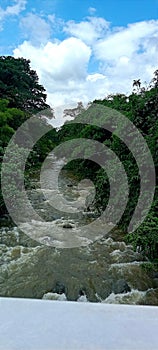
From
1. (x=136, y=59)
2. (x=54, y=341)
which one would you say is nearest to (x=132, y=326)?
(x=54, y=341)

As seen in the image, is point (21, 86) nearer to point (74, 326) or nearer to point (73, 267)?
point (73, 267)

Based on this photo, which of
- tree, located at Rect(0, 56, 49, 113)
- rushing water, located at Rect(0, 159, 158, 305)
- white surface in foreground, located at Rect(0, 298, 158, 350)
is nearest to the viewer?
white surface in foreground, located at Rect(0, 298, 158, 350)

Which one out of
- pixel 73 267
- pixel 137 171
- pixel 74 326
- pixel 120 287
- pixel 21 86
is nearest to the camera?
pixel 74 326

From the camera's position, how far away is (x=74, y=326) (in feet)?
1.67

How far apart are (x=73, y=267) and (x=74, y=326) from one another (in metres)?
2.75

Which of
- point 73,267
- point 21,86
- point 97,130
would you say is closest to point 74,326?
point 73,267

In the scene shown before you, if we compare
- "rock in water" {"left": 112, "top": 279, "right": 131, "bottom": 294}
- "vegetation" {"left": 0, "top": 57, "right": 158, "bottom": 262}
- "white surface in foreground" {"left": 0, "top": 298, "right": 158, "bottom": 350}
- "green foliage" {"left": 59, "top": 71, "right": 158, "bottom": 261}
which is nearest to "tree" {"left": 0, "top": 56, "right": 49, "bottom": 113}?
"vegetation" {"left": 0, "top": 57, "right": 158, "bottom": 262}

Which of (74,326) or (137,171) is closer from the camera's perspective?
(74,326)

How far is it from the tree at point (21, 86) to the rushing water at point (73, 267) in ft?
18.2

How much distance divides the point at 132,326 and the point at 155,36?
456 cm

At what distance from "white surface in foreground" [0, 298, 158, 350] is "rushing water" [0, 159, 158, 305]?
7.50 feet

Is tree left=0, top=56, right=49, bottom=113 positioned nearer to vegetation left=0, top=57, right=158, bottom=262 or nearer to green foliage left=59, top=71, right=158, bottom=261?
vegetation left=0, top=57, right=158, bottom=262

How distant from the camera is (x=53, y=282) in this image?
2.91 m

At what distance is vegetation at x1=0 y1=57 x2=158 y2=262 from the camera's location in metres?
3.38
